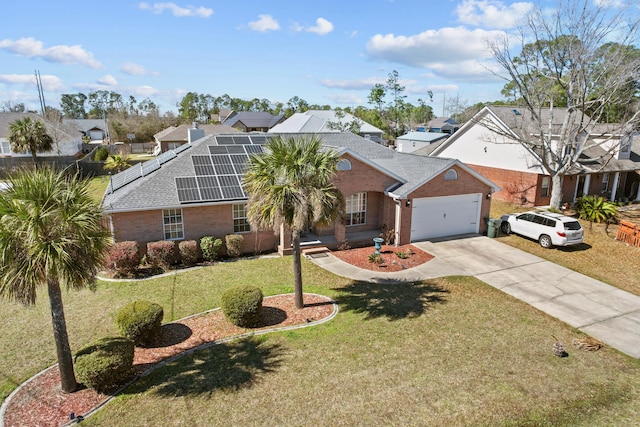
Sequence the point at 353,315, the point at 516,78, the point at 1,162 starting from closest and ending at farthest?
the point at 353,315, the point at 516,78, the point at 1,162

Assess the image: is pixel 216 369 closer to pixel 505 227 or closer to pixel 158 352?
pixel 158 352

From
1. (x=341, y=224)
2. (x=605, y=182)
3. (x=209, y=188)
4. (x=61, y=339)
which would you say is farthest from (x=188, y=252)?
(x=605, y=182)

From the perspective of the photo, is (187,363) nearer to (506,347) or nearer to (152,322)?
(152,322)

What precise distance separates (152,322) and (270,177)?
5.63 meters

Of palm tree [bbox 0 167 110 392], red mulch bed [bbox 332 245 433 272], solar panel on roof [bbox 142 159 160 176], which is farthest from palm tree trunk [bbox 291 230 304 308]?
solar panel on roof [bbox 142 159 160 176]

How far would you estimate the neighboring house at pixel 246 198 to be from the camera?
60.1ft

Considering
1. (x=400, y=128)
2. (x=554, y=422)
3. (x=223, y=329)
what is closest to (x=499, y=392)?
(x=554, y=422)

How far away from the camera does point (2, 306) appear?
14602mm

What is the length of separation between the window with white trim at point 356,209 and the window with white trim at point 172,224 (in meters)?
8.94

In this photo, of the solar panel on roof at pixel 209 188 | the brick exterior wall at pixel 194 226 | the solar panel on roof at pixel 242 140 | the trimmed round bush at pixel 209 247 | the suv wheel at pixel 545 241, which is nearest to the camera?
the brick exterior wall at pixel 194 226

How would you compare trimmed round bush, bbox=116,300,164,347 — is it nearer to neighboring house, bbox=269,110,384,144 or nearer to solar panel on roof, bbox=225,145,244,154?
solar panel on roof, bbox=225,145,244,154

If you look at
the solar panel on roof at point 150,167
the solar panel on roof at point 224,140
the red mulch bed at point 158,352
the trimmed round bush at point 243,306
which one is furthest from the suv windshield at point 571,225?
the solar panel on roof at point 150,167

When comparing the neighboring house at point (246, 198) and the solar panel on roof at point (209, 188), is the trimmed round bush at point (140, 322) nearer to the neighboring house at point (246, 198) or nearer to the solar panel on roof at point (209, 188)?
the neighboring house at point (246, 198)

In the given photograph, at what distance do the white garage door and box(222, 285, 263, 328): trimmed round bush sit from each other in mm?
11832
